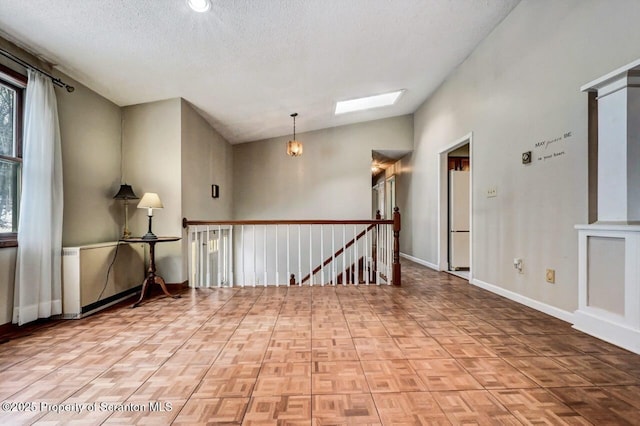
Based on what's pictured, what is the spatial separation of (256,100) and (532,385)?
13.5 feet

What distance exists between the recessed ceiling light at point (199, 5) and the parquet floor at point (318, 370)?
2.49m

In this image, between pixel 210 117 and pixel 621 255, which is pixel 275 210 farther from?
pixel 621 255

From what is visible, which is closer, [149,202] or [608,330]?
[608,330]

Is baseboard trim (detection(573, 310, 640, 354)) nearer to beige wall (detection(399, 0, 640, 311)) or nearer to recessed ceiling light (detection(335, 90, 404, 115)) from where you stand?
beige wall (detection(399, 0, 640, 311))

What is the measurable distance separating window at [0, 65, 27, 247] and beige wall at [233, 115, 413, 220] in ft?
12.7

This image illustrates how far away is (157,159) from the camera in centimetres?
380

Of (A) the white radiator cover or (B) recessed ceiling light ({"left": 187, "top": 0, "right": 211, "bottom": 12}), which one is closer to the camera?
(B) recessed ceiling light ({"left": 187, "top": 0, "right": 211, "bottom": 12})

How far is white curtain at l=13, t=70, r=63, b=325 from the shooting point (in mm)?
2492

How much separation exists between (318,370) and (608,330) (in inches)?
83.0

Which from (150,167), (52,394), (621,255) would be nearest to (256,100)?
(150,167)

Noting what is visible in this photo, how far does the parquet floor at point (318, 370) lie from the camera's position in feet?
4.59

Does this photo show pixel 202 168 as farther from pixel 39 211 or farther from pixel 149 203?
pixel 39 211

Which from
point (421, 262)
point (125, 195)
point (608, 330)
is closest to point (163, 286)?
point (125, 195)

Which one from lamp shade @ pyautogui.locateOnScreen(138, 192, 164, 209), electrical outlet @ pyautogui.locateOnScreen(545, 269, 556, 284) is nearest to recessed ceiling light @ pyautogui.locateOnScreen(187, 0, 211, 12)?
lamp shade @ pyautogui.locateOnScreen(138, 192, 164, 209)
